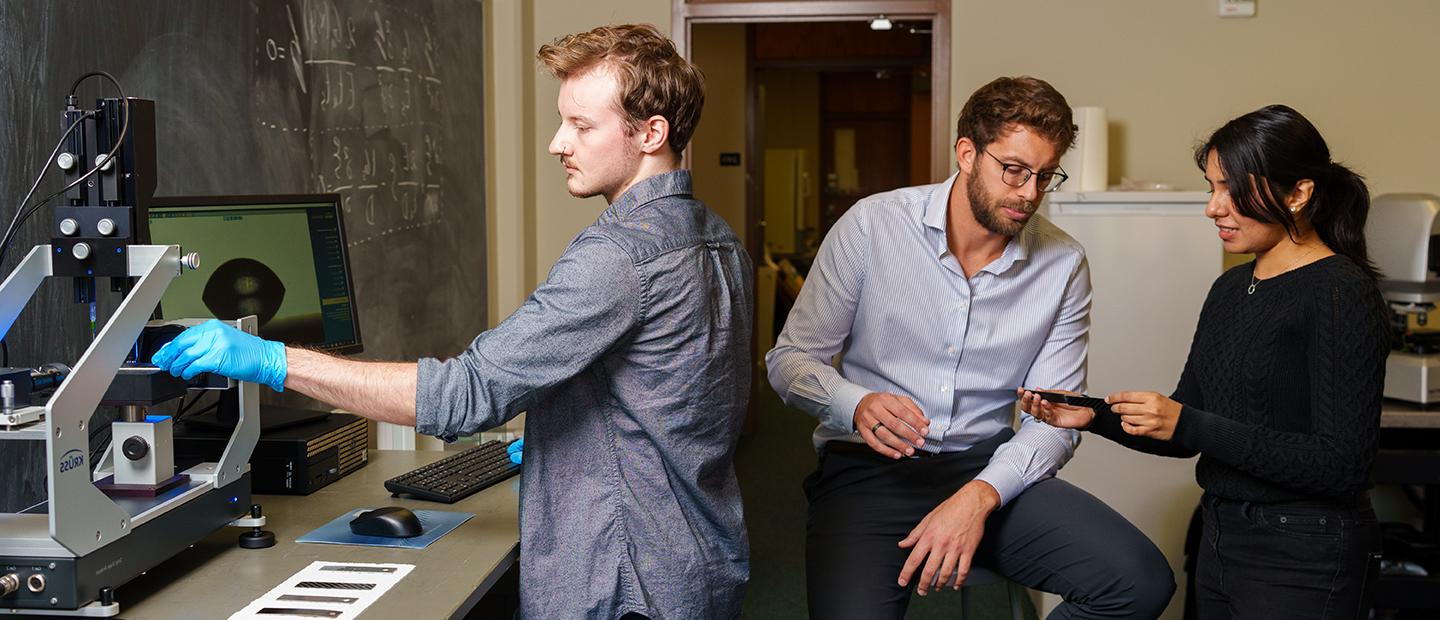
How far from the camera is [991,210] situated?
216cm

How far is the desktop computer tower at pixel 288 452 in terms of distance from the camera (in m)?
1.75

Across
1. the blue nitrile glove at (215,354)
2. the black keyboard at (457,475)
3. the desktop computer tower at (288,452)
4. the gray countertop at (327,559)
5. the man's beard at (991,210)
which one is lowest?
the gray countertop at (327,559)

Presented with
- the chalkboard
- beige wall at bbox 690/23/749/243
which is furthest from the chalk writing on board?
beige wall at bbox 690/23/749/243

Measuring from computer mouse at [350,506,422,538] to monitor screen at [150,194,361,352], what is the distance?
0.44 meters

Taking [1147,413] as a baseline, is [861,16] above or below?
above

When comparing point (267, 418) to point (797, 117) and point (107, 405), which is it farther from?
point (797, 117)

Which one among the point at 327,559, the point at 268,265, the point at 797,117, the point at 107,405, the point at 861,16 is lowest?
the point at 327,559

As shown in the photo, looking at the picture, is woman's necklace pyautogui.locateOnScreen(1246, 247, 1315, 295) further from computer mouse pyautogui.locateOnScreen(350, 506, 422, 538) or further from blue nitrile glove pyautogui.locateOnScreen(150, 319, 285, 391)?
blue nitrile glove pyautogui.locateOnScreen(150, 319, 285, 391)

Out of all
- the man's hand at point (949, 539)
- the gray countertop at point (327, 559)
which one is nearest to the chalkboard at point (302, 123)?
the gray countertop at point (327, 559)

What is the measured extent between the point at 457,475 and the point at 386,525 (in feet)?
1.05

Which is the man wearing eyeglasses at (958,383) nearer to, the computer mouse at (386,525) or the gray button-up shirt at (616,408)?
the gray button-up shirt at (616,408)

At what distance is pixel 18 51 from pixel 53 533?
77 cm

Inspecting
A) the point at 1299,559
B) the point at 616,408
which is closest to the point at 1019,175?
the point at 1299,559

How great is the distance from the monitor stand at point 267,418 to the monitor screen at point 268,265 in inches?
4.8
